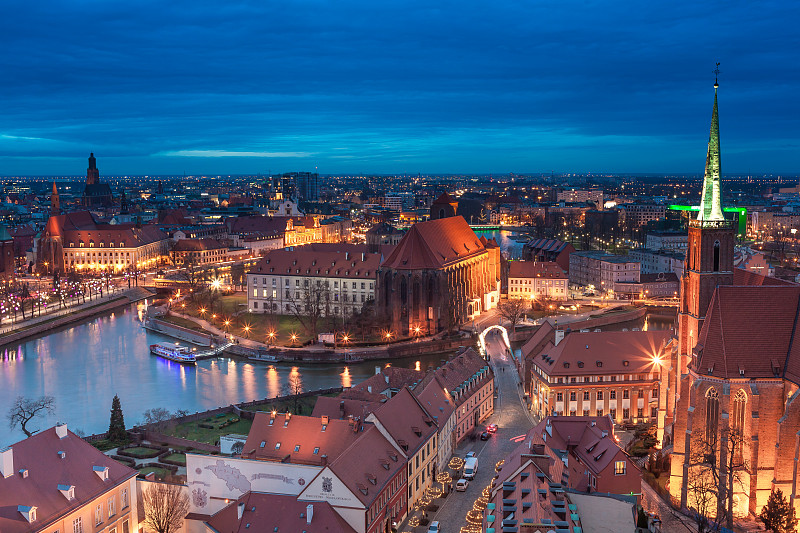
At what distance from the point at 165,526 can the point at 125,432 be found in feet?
35.4

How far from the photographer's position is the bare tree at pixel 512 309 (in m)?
58.7

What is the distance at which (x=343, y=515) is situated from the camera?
23.5 metres

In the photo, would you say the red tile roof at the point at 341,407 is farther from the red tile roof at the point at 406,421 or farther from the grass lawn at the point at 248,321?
the grass lawn at the point at 248,321

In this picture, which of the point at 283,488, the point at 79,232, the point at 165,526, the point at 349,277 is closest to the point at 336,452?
the point at 283,488

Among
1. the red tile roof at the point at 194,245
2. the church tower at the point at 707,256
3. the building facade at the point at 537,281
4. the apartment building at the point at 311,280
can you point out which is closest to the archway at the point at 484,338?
the apartment building at the point at 311,280

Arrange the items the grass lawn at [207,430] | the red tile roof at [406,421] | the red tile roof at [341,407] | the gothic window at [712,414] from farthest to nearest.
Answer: the grass lawn at [207,430] → the red tile roof at [341,407] → the red tile roof at [406,421] → the gothic window at [712,414]

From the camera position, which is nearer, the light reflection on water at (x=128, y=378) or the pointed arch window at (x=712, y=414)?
the pointed arch window at (x=712, y=414)

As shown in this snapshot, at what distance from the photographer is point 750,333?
1083 inches

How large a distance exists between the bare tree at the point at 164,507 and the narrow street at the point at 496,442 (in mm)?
8251

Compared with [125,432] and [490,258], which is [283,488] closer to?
[125,432]

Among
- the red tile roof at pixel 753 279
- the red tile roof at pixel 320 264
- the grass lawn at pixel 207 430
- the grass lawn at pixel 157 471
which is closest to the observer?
the grass lawn at pixel 157 471

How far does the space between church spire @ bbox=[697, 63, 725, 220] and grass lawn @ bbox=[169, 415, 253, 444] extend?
21.1 meters

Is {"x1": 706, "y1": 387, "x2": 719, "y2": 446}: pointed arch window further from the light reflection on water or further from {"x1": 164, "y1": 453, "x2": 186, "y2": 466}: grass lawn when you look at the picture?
the light reflection on water

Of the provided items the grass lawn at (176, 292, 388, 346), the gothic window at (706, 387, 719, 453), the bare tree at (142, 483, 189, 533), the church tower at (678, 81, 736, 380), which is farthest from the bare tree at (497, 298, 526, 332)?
the bare tree at (142, 483, 189, 533)
